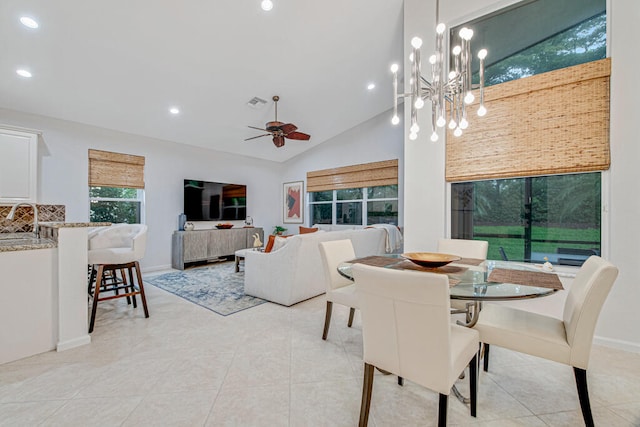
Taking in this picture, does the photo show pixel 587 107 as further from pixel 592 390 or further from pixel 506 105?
pixel 592 390

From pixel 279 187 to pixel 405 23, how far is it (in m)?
4.99

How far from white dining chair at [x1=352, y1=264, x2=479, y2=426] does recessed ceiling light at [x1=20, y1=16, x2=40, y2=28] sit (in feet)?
12.1

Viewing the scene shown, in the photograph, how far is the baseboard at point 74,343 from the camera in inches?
85.0

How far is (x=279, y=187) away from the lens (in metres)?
7.48

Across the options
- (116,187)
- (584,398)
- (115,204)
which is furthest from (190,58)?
(584,398)

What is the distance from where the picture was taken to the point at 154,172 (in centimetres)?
504

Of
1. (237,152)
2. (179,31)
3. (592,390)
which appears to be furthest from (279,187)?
(592,390)

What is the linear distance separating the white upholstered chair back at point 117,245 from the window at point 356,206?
13.8 ft

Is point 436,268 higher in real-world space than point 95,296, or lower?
higher

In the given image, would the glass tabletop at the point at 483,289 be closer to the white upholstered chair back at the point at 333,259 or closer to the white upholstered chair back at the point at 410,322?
the white upholstered chair back at the point at 410,322

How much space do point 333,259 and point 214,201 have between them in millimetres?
4226

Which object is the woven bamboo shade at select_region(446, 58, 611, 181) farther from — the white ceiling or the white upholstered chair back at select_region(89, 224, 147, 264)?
the white upholstered chair back at select_region(89, 224, 147, 264)

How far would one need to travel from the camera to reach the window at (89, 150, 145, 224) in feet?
14.4

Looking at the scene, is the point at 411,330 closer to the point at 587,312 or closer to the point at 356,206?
the point at 587,312
